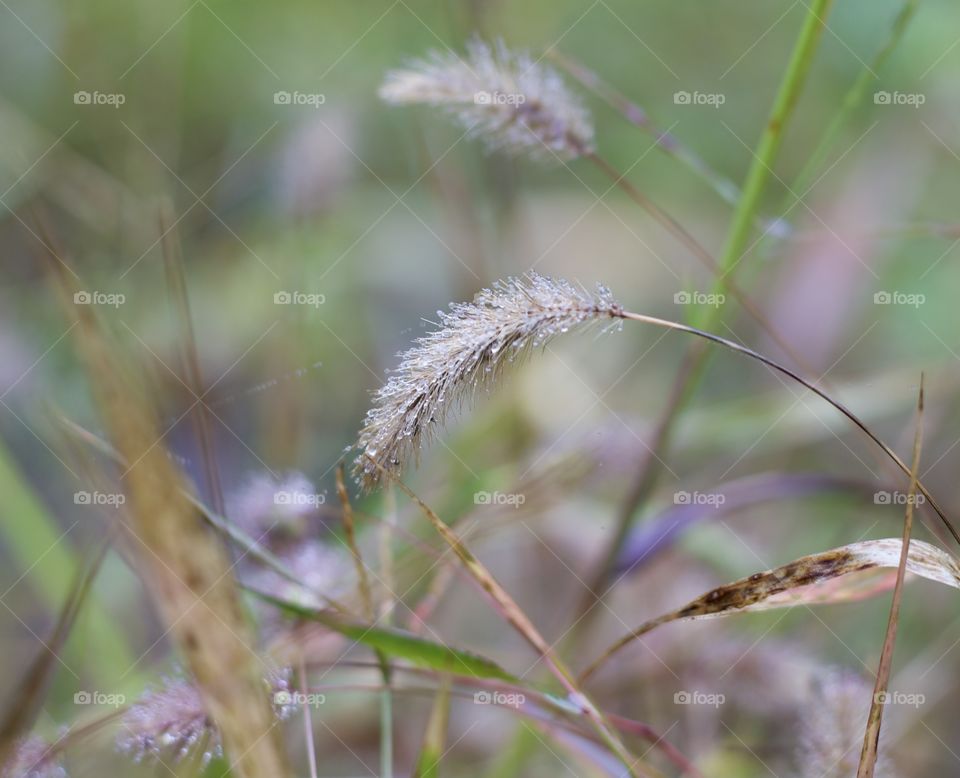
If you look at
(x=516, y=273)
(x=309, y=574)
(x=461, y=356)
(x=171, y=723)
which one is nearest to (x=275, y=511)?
(x=309, y=574)

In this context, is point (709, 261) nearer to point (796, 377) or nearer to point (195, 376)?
point (796, 377)

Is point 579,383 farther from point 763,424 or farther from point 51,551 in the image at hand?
point 51,551

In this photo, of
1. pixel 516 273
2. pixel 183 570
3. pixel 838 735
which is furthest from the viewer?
pixel 516 273

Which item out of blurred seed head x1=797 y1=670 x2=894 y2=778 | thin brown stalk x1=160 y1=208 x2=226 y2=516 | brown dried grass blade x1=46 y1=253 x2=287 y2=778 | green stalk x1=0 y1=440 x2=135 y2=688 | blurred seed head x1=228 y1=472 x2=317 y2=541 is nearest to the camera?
brown dried grass blade x1=46 y1=253 x2=287 y2=778

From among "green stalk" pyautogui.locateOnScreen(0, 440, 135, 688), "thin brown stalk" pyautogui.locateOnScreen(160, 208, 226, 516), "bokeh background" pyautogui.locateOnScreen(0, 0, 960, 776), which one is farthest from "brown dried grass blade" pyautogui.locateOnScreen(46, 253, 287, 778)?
"green stalk" pyautogui.locateOnScreen(0, 440, 135, 688)

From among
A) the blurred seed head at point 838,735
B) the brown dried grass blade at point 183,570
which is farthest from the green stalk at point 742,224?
the brown dried grass blade at point 183,570

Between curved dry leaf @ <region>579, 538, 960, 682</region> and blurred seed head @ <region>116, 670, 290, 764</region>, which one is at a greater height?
curved dry leaf @ <region>579, 538, 960, 682</region>

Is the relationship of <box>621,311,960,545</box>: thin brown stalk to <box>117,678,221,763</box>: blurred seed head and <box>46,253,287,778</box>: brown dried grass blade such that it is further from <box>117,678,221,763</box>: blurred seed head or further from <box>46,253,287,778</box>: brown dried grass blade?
<box>117,678,221,763</box>: blurred seed head
